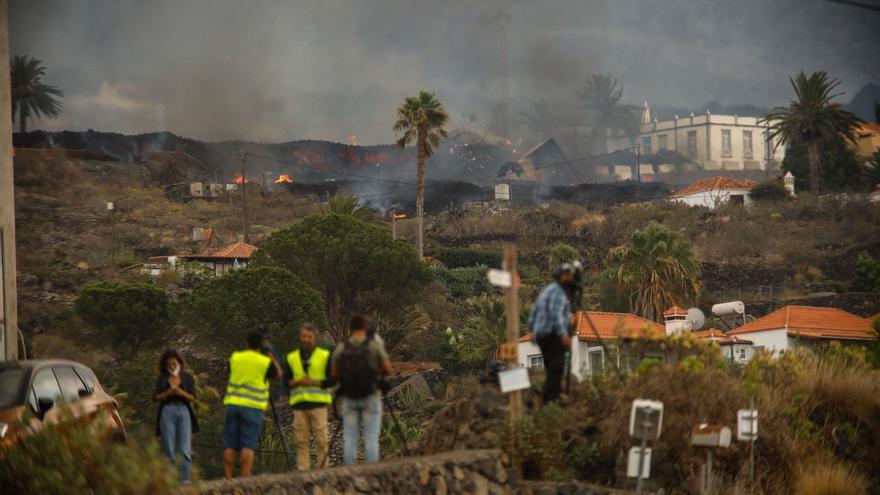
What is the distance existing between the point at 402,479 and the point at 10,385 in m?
4.57

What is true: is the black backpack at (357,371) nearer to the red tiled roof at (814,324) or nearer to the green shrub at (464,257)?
the red tiled roof at (814,324)

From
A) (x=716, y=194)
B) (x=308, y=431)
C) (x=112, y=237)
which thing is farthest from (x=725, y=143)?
(x=308, y=431)

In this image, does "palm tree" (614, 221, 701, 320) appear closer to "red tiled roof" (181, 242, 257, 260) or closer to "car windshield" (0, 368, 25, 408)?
"red tiled roof" (181, 242, 257, 260)

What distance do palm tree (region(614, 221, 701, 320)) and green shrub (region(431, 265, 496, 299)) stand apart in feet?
39.4

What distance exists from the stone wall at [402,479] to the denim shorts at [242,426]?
4.07ft

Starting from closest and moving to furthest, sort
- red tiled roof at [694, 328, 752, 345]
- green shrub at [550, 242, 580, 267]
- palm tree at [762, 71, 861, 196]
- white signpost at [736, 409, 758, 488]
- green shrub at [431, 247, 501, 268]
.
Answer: white signpost at [736, 409, 758, 488] < red tiled roof at [694, 328, 752, 345] < green shrub at [550, 242, 580, 267] < green shrub at [431, 247, 501, 268] < palm tree at [762, 71, 861, 196]

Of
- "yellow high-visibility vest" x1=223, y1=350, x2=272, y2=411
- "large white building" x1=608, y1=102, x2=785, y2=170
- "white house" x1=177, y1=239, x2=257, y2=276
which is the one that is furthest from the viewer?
"large white building" x1=608, y1=102, x2=785, y2=170

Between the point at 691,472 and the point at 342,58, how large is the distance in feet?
601

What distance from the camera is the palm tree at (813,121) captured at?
403 ft

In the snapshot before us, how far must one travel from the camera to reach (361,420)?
15.4 m

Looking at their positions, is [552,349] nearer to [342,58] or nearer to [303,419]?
[303,419]

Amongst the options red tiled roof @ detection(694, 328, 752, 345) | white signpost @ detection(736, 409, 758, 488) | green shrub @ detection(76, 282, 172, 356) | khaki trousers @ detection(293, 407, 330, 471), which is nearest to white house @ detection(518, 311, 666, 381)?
red tiled roof @ detection(694, 328, 752, 345)

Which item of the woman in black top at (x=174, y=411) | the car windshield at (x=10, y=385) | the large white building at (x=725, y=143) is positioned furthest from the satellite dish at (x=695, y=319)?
the large white building at (x=725, y=143)

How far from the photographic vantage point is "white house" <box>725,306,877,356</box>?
174ft
